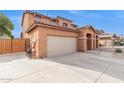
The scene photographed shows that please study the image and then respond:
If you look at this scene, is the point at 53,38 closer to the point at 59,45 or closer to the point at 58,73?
the point at 59,45

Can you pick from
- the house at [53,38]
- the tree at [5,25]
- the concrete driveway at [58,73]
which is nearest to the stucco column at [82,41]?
the house at [53,38]

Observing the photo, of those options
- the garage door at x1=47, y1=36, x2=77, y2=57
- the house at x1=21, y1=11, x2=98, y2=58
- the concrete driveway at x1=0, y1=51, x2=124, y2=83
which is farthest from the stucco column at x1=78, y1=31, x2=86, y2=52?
the concrete driveway at x1=0, y1=51, x2=124, y2=83

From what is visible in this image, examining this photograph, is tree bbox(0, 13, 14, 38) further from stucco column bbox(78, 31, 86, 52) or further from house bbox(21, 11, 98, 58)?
stucco column bbox(78, 31, 86, 52)

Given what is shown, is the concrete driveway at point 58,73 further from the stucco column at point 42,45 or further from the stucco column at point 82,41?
the stucco column at point 82,41

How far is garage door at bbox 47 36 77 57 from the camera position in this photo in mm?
12648

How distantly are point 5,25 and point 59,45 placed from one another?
17594mm
